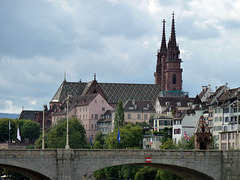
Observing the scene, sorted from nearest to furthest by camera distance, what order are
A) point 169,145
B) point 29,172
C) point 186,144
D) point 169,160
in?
point 29,172
point 169,160
point 186,144
point 169,145

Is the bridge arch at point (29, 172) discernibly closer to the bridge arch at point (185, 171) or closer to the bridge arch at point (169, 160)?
the bridge arch at point (169, 160)

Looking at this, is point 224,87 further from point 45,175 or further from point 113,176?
→ point 45,175

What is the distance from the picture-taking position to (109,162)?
110 meters

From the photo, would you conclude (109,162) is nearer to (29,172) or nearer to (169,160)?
(169,160)

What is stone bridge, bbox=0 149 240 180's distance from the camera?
105 metres

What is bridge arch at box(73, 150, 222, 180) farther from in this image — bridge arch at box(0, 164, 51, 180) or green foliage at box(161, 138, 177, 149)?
→ green foliage at box(161, 138, 177, 149)

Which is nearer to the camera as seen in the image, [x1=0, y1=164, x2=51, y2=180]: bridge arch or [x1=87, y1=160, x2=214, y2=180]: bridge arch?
[x1=0, y1=164, x2=51, y2=180]: bridge arch

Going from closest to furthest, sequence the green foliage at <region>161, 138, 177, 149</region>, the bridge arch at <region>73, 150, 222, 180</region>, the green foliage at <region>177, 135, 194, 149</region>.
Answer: the bridge arch at <region>73, 150, 222, 180</region> → the green foliage at <region>177, 135, 194, 149</region> → the green foliage at <region>161, 138, 177, 149</region>

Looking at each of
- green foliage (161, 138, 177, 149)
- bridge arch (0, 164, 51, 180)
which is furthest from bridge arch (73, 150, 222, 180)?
green foliage (161, 138, 177, 149)

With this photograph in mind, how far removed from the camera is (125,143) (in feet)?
651

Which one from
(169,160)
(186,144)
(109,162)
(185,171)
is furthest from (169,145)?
(109,162)

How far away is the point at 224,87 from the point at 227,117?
82.8 ft

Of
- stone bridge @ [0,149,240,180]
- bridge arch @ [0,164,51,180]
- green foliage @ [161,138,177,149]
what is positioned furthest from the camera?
green foliage @ [161,138,177,149]

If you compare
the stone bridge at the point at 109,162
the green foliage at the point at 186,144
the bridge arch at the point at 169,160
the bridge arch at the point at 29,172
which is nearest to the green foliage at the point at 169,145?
the green foliage at the point at 186,144
